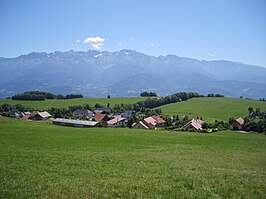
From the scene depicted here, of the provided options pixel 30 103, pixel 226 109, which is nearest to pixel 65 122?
pixel 30 103

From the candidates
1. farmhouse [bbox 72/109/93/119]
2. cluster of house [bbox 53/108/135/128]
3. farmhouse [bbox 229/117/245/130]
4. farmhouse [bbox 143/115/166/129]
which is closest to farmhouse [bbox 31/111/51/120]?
farmhouse [bbox 72/109/93/119]

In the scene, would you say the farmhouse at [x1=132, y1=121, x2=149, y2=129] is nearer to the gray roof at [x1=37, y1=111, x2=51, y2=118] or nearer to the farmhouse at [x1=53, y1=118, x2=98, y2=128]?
the farmhouse at [x1=53, y1=118, x2=98, y2=128]

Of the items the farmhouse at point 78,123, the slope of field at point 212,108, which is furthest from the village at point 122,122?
the slope of field at point 212,108

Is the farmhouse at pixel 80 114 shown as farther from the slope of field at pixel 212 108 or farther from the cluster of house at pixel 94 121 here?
the slope of field at pixel 212 108

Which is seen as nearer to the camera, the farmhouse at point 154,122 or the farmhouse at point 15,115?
the farmhouse at point 154,122

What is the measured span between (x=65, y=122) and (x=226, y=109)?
8231cm

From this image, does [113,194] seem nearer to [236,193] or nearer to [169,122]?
[236,193]

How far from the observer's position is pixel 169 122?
331 feet

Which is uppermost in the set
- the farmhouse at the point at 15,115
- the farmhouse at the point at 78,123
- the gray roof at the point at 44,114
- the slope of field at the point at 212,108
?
the slope of field at the point at 212,108

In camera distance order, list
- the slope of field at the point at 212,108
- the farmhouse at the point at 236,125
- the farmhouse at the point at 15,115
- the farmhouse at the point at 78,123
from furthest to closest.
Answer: the farmhouse at the point at 15,115 < the slope of field at the point at 212,108 < the farmhouse at the point at 78,123 < the farmhouse at the point at 236,125

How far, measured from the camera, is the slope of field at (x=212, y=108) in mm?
122037

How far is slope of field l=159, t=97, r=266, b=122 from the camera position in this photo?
122 metres

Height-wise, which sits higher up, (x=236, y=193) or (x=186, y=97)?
(x=186, y=97)

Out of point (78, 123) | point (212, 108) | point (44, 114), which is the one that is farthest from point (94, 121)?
point (212, 108)
